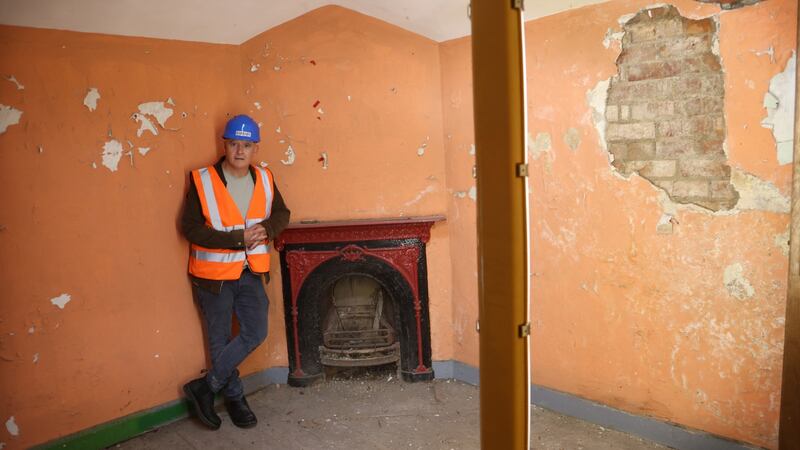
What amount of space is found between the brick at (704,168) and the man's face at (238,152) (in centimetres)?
235

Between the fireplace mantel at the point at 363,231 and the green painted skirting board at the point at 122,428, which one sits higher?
the fireplace mantel at the point at 363,231

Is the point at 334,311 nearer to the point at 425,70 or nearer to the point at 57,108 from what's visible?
the point at 425,70

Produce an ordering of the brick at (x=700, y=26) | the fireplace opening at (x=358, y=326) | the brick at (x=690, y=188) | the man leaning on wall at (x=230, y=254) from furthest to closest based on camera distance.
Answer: the fireplace opening at (x=358, y=326)
the man leaning on wall at (x=230, y=254)
the brick at (x=690, y=188)
the brick at (x=700, y=26)

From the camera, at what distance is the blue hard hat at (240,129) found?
3266 mm

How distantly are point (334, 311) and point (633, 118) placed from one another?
2.38 meters

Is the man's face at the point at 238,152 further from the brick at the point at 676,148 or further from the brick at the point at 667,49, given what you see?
the brick at the point at 676,148

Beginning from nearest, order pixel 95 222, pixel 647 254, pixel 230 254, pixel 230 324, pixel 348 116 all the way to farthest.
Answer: pixel 647 254
pixel 95 222
pixel 230 254
pixel 230 324
pixel 348 116

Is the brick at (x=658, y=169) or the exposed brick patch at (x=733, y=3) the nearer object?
the exposed brick patch at (x=733, y=3)

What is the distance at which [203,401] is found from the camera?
3.27 meters

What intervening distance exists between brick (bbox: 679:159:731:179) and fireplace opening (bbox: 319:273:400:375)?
205 cm

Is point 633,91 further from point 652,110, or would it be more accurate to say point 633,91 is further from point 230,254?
point 230,254

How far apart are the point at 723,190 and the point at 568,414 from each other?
61.1 inches

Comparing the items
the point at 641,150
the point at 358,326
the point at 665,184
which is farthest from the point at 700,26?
the point at 358,326

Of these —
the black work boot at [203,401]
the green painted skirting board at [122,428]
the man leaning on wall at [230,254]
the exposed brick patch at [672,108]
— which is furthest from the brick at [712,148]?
the green painted skirting board at [122,428]
